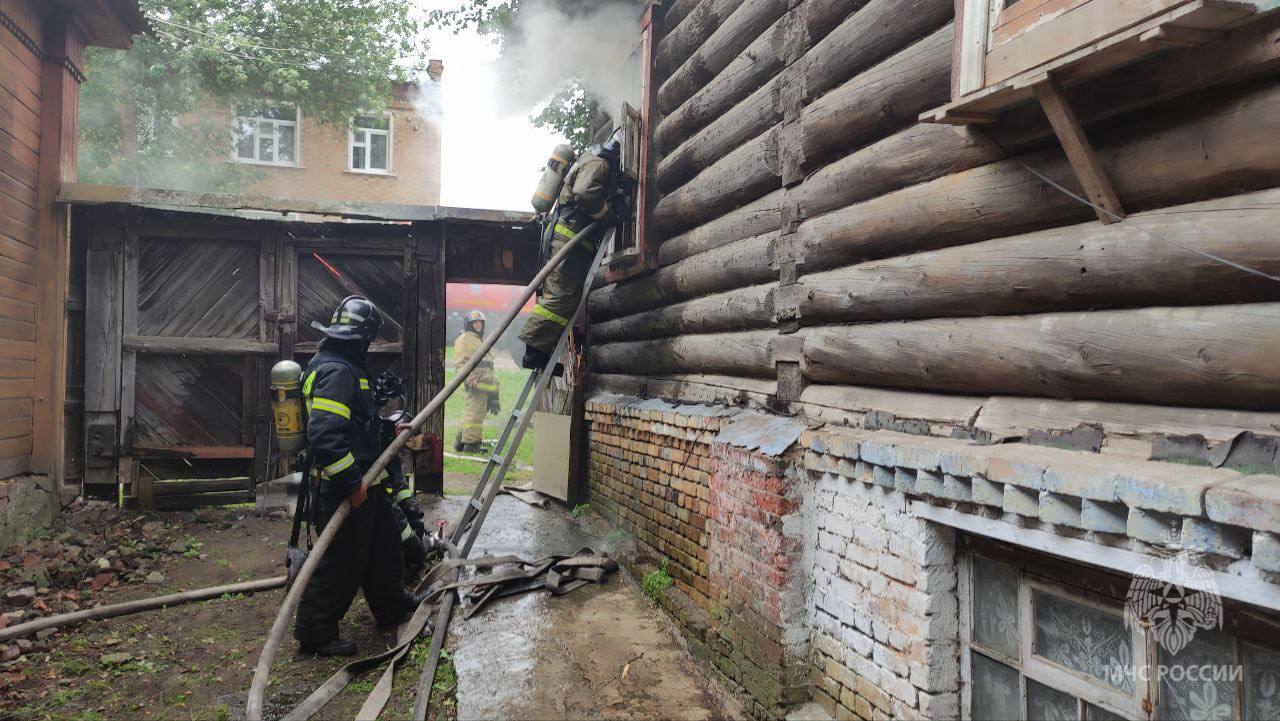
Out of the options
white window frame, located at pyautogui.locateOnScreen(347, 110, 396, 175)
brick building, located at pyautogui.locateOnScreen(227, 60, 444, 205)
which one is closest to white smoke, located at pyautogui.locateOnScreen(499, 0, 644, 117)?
brick building, located at pyautogui.locateOnScreen(227, 60, 444, 205)

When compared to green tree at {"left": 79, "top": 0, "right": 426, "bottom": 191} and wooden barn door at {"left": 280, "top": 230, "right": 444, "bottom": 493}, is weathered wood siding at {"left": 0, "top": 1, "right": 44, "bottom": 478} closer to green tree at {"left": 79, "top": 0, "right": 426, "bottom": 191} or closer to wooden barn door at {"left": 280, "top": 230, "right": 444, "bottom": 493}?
wooden barn door at {"left": 280, "top": 230, "right": 444, "bottom": 493}

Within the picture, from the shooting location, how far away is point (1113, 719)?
2188 millimetres

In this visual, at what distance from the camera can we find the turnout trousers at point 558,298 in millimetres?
6492

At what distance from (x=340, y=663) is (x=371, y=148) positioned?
19419 mm

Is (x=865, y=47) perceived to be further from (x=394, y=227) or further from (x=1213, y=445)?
(x=394, y=227)

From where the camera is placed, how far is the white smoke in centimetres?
738

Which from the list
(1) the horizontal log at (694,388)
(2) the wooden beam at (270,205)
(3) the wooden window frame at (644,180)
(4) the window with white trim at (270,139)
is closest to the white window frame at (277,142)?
(4) the window with white trim at (270,139)

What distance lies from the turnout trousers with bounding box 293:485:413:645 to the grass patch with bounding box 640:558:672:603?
1720mm

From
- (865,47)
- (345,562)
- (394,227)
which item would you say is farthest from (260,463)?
(865,47)

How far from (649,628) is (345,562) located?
2031 mm

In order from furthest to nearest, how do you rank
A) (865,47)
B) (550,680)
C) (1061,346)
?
(550,680) < (865,47) < (1061,346)

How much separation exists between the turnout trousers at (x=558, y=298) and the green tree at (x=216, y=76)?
12.4m

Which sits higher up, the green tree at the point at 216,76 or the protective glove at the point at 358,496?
the green tree at the point at 216,76

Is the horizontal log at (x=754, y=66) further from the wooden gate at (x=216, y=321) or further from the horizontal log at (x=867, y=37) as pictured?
the wooden gate at (x=216, y=321)
